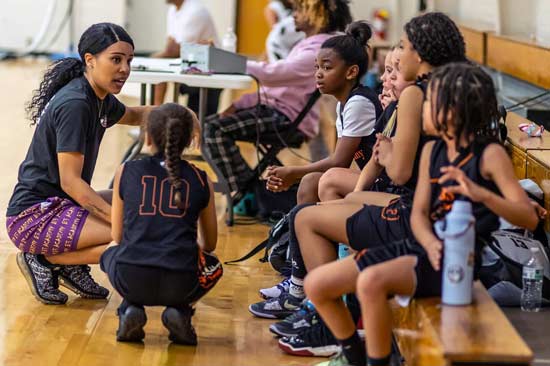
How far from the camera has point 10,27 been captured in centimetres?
1342

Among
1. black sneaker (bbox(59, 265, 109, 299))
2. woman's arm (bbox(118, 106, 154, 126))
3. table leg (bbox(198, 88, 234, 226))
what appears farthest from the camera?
table leg (bbox(198, 88, 234, 226))

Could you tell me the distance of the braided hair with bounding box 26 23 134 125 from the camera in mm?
4066

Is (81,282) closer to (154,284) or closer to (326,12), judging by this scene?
(154,284)

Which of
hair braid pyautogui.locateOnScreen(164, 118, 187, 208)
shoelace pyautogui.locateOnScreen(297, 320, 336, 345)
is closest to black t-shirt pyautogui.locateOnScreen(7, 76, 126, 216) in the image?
hair braid pyautogui.locateOnScreen(164, 118, 187, 208)

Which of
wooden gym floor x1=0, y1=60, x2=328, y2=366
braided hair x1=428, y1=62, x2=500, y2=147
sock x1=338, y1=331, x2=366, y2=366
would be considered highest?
braided hair x1=428, y1=62, x2=500, y2=147

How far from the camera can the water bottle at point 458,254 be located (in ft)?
9.49

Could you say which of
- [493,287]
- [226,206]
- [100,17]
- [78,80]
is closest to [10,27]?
[100,17]

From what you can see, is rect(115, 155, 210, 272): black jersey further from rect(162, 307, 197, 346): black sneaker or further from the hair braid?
rect(162, 307, 197, 346): black sneaker

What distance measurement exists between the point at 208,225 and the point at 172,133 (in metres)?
0.34

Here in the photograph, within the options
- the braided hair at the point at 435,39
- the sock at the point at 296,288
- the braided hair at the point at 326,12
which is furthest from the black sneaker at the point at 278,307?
the braided hair at the point at 326,12

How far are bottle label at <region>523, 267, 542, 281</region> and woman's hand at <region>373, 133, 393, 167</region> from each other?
0.64 m

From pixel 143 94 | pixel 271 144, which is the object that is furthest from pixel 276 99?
pixel 143 94

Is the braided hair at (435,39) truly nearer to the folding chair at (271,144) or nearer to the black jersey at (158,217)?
the black jersey at (158,217)

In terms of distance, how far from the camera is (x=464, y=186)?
114 inches
